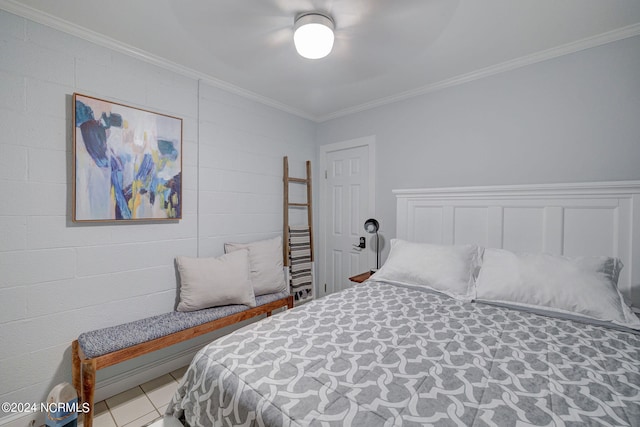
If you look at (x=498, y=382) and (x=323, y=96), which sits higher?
(x=323, y=96)

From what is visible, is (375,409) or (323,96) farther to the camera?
(323,96)

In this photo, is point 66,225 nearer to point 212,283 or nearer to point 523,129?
point 212,283

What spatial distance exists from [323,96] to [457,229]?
6.19 ft

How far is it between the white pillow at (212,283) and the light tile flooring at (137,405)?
0.58 m

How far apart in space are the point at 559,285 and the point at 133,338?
260 cm

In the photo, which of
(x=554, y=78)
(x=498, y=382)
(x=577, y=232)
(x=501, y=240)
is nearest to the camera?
(x=498, y=382)

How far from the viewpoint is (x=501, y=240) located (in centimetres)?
228

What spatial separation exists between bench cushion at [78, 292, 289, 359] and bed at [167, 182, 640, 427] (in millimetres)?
736

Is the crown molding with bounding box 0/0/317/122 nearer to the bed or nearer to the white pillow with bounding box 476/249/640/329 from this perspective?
the bed

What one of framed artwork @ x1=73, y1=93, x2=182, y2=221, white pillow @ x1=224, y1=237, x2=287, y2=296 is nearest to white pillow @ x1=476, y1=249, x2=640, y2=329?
white pillow @ x1=224, y1=237, x2=287, y2=296

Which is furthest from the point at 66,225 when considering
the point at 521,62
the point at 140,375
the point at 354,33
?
the point at 521,62

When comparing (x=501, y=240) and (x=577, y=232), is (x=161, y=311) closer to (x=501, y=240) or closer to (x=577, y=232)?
(x=501, y=240)

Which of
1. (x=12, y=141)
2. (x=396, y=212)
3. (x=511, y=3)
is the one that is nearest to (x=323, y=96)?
(x=396, y=212)

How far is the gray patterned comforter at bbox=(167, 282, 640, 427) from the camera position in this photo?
0.88 meters
